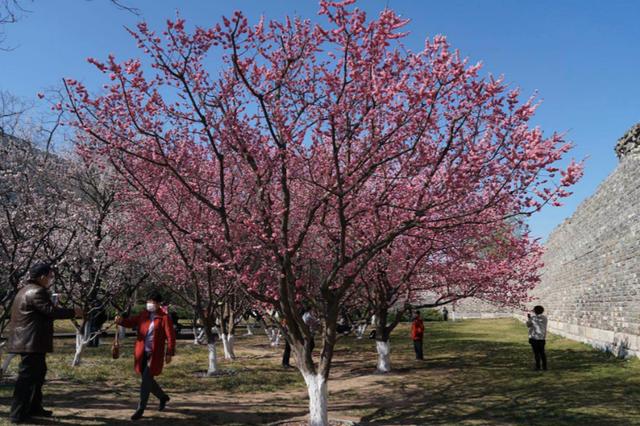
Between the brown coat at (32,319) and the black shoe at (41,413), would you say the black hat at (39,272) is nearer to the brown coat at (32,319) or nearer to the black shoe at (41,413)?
the brown coat at (32,319)

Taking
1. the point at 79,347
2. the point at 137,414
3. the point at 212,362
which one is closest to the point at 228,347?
the point at 212,362

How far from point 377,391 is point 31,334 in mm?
7261

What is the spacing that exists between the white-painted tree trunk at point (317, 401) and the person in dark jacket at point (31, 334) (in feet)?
10.9

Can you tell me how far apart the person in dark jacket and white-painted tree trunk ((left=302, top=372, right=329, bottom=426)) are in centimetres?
333

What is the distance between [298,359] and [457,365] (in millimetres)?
9829

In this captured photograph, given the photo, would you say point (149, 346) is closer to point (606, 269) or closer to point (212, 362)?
point (212, 362)

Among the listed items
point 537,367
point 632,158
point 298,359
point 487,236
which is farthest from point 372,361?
point 632,158

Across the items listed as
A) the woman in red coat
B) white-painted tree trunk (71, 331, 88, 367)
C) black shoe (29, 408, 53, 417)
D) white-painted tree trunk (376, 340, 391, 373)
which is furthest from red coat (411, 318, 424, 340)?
black shoe (29, 408, 53, 417)

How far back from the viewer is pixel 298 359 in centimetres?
779

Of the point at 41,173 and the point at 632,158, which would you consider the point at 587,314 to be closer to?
the point at 632,158

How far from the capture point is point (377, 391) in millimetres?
11422

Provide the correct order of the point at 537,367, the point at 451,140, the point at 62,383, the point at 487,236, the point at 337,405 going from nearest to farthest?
the point at 451,140
the point at 337,405
the point at 62,383
the point at 487,236
the point at 537,367

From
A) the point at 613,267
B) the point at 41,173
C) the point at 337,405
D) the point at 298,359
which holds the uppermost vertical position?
the point at 41,173

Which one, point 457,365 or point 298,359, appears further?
point 457,365
